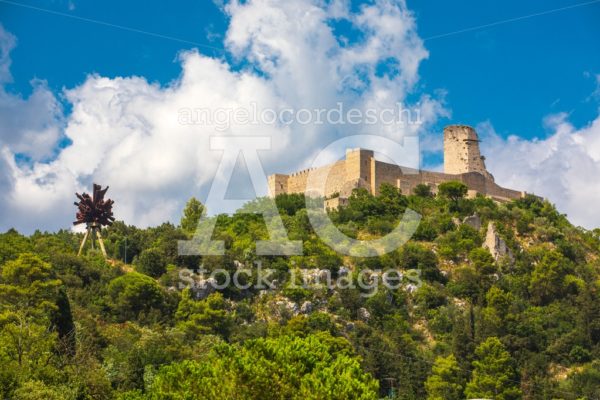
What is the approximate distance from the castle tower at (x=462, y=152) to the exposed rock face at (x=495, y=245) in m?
13.8

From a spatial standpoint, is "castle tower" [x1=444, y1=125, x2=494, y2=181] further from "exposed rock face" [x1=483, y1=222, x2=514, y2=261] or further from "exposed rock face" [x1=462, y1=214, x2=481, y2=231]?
"exposed rock face" [x1=483, y1=222, x2=514, y2=261]

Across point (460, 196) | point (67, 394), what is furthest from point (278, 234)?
point (67, 394)

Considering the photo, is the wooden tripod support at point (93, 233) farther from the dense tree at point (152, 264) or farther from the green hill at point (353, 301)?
the dense tree at point (152, 264)

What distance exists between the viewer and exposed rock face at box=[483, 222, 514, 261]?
186ft

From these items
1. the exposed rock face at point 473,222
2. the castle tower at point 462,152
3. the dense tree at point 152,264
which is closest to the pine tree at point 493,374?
the exposed rock face at point 473,222

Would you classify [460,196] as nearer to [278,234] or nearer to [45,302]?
[278,234]

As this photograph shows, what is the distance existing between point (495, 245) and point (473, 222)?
3347 mm

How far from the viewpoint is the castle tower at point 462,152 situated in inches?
2810

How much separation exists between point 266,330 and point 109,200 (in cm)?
1430

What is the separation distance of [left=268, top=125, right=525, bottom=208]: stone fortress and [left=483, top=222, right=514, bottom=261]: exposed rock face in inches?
320

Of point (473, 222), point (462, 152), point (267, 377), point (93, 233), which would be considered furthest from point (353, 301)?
point (267, 377)

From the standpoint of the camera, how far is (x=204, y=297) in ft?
162

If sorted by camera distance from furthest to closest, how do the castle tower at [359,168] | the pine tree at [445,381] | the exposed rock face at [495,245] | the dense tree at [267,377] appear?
1. the castle tower at [359,168]
2. the exposed rock face at [495,245]
3. the pine tree at [445,381]
4. the dense tree at [267,377]

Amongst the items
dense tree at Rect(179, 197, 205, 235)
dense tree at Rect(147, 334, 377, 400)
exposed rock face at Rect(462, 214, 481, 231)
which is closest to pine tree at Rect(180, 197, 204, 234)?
dense tree at Rect(179, 197, 205, 235)
